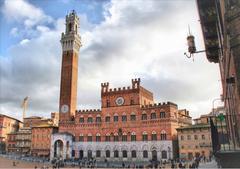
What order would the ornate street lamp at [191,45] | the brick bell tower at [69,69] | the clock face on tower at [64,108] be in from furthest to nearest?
the brick bell tower at [69,69], the clock face on tower at [64,108], the ornate street lamp at [191,45]

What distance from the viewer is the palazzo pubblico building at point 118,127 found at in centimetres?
5128

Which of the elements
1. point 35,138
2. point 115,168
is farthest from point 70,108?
point 115,168

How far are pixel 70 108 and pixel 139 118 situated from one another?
17.9m

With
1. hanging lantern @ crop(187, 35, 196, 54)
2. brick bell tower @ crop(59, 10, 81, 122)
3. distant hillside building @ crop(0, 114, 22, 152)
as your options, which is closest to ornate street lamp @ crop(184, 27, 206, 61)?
hanging lantern @ crop(187, 35, 196, 54)

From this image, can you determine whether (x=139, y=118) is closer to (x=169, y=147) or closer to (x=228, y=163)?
(x=169, y=147)

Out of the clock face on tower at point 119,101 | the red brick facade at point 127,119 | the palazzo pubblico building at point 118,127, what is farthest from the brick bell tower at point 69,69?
the clock face on tower at point 119,101

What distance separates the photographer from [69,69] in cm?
6475

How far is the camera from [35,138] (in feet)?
213

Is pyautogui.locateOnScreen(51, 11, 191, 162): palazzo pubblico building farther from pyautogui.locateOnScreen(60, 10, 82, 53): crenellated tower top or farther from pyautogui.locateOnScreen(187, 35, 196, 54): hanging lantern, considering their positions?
pyautogui.locateOnScreen(187, 35, 196, 54): hanging lantern

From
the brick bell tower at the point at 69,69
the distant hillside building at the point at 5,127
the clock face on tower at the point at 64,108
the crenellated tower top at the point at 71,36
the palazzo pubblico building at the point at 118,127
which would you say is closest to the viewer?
the palazzo pubblico building at the point at 118,127

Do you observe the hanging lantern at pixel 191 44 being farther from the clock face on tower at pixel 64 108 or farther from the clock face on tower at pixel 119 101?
the clock face on tower at pixel 64 108

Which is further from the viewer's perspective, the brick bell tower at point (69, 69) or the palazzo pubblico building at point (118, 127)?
the brick bell tower at point (69, 69)

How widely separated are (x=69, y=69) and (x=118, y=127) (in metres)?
20.3

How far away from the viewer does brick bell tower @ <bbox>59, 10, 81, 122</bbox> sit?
62.2m
